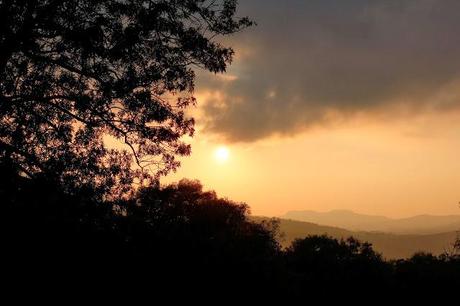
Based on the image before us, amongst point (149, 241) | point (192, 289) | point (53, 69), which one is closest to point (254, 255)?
point (192, 289)

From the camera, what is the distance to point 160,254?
2745 cm

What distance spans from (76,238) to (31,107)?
648 cm

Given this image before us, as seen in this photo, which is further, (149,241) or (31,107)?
(149,241)

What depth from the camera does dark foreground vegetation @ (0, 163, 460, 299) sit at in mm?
16344

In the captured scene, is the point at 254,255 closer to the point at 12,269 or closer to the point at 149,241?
the point at 149,241

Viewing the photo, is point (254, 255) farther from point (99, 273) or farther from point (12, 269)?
point (12, 269)

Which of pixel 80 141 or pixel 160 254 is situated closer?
pixel 80 141

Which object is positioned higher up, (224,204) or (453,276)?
(224,204)

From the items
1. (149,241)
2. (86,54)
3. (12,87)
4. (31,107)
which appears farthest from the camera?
(149,241)

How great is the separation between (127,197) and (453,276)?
170 ft

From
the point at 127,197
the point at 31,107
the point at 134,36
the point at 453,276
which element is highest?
the point at 134,36

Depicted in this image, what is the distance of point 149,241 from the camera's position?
2758cm

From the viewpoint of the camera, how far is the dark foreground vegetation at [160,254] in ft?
53.6

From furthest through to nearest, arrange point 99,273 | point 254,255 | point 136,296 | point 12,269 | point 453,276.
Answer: point 453,276
point 254,255
point 136,296
point 99,273
point 12,269
